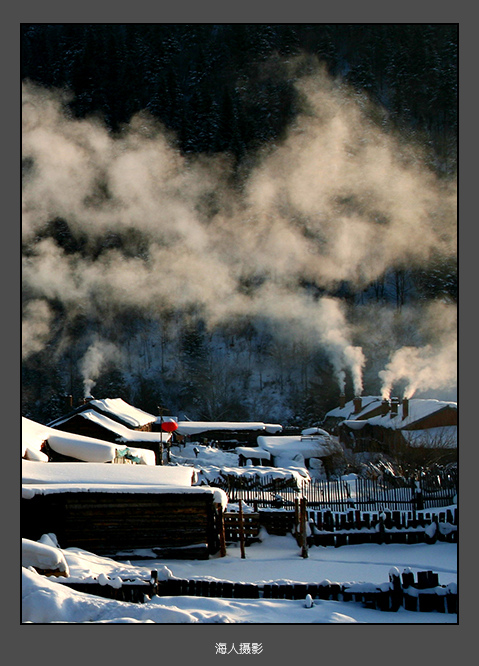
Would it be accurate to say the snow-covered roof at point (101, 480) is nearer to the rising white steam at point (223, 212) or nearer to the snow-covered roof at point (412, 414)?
the rising white steam at point (223, 212)

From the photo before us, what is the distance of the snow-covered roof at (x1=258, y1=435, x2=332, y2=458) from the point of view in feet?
120

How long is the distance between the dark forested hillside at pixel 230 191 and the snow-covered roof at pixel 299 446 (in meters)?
6.97

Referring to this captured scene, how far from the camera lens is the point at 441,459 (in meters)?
28.6

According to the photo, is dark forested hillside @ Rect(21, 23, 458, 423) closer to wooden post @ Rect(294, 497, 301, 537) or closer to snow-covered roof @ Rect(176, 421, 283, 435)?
snow-covered roof @ Rect(176, 421, 283, 435)

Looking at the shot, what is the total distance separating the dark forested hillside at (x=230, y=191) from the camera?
1612 cm

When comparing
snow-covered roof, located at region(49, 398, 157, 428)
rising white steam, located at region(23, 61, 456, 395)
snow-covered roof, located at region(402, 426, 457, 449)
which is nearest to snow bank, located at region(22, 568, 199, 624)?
rising white steam, located at region(23, 61, 456, 395)

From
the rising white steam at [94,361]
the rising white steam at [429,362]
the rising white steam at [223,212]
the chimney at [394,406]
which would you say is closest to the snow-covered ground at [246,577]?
the rising white steam at [223,212]

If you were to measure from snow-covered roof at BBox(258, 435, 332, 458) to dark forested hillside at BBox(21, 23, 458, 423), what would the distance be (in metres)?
6.97

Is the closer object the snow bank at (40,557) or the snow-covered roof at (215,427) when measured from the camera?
the snow bank at (40,557)

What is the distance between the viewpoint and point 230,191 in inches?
1175

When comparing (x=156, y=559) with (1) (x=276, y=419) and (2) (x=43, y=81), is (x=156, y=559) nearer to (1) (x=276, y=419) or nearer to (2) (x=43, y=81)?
(2) (x=43, y=81)

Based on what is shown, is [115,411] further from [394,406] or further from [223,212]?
[394,406]

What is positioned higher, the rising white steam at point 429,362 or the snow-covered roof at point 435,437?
the rising white steam at point 429,362

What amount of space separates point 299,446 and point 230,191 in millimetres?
16882
